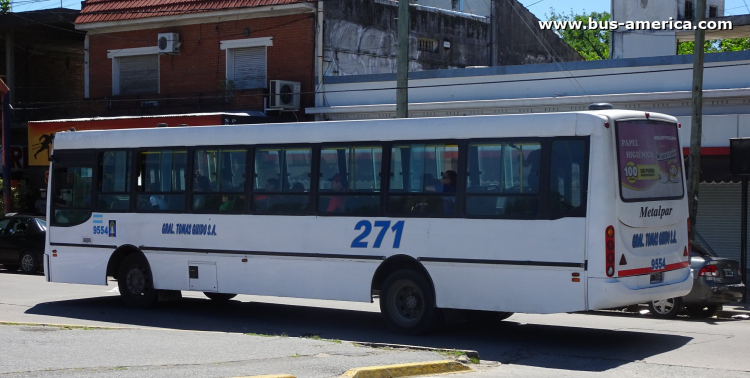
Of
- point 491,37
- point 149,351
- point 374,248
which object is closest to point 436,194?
point 374,248

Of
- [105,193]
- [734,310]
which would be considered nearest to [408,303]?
[105,193]

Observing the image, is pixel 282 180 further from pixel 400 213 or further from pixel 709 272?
pixel 709 272

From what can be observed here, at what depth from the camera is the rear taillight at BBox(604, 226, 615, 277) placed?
400 inches

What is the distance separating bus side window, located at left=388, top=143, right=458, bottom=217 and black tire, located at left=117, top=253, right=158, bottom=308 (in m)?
4.88

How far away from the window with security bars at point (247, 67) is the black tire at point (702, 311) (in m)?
16.2

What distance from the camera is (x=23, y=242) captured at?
75.3ft

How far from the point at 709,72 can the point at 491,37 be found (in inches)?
573

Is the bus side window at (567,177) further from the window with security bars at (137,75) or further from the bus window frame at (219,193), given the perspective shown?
the window with security bars at (137,75)

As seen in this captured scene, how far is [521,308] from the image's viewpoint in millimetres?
10711

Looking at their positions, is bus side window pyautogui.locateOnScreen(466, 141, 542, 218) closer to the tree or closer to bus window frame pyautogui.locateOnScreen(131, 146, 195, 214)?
bus window frame pyautogui.locateOnScreen(131, 146, 195, 214)

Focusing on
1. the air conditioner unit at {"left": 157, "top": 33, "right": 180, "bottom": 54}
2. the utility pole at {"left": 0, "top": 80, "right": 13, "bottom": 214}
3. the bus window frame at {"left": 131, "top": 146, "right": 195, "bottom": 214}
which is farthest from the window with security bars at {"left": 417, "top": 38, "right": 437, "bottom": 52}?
the bus window frame at {"left": 131, "top": 146, "right": 195, "bottom": 214}

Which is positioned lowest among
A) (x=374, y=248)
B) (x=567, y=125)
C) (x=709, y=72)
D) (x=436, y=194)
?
(x=374, y=248)

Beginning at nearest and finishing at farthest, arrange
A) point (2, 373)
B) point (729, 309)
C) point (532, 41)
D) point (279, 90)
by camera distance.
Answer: point (2, 373), point (729, 309), point (279, 90), point (532, 41)

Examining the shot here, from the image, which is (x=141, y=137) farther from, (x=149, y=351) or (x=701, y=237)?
(x=701, y=237)
